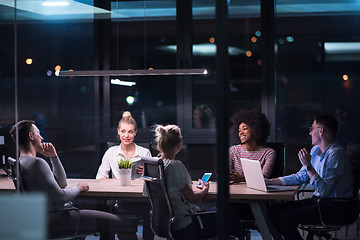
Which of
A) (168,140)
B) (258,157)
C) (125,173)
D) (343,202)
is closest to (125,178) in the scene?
(125,173)

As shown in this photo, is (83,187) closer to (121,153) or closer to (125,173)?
(125,173)

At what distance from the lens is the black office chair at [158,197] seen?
13.1 ft

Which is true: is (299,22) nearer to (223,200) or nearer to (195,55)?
(195,55)

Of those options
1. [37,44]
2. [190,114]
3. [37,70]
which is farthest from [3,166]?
[190,114]

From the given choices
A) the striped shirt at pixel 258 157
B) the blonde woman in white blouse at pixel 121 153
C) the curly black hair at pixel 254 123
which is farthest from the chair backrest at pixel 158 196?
the curly black hair at pixel 254 123

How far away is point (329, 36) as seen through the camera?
8039 mm

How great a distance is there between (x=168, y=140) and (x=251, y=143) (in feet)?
4.85

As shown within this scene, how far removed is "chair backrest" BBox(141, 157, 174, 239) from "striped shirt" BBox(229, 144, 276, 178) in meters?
1.33

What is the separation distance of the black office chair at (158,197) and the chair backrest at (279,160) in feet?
5.07

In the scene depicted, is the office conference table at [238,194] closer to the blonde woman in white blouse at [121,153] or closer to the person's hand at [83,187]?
the person's hand at [83,187]

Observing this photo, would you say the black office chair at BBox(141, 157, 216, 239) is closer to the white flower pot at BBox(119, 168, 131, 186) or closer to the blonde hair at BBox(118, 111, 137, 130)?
the white flower pot at BBox(119, 168, 131, 186)

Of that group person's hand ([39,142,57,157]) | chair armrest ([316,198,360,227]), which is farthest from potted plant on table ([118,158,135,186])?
chair armrest ([316,198,360,227])

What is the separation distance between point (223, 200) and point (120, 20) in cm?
556

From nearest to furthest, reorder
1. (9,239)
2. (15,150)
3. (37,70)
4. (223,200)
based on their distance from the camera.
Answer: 1. (9,239)
2. (223,200)
3. (15,150)
4. (37,70)
